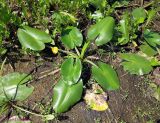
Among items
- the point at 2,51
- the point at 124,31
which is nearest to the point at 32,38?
the point at 2,51

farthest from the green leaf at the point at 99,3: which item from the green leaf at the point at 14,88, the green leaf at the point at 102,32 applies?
the green leaf at the point at 14,88

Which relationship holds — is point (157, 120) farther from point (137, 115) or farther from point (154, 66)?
point (154, 66)

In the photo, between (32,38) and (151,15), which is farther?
(151,15)

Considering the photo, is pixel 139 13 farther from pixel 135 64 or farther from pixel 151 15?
pixel 135 64

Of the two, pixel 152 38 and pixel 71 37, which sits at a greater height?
pixel 71 37

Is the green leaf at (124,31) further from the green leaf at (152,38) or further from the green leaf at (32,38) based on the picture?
the green leaf at (32,38)

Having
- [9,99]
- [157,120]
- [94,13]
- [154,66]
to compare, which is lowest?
[157,120]

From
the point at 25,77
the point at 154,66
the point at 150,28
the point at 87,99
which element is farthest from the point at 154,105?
the point at 25,77
